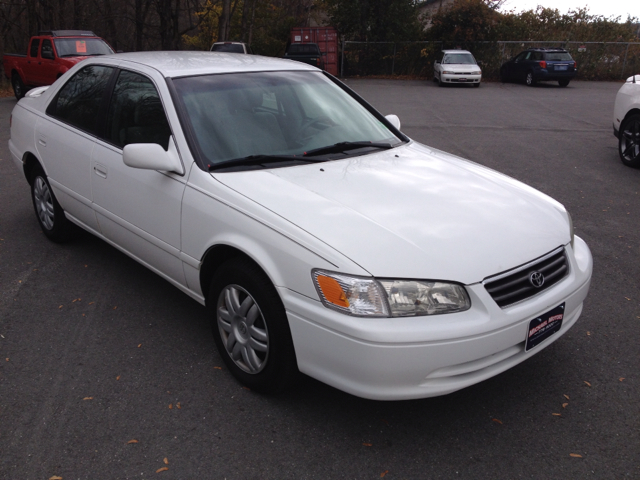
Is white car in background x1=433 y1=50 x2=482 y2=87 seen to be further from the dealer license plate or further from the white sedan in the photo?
the dealer license plate

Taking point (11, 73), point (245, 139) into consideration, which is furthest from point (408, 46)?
point (245, 139)

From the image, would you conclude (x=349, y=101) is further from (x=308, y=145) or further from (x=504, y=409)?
(x=504, y=409)

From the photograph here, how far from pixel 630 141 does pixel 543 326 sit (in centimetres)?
704

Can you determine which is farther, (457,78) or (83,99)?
(457,78)

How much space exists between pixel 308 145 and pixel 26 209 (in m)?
4.12

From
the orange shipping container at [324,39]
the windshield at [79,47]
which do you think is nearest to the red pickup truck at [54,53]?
the windshield at [79,47]

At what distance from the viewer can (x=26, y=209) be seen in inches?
251

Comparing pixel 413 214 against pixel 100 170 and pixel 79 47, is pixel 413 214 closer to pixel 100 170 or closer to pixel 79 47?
pixel 100 170

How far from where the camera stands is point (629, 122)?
8609 millimetres

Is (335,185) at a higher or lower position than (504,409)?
higher

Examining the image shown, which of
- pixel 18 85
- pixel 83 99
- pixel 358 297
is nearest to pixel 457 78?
pixel 18 85

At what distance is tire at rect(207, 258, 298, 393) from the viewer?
2.85 m

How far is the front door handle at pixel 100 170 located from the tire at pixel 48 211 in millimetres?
1027

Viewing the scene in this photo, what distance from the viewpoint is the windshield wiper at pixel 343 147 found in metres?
3.67
